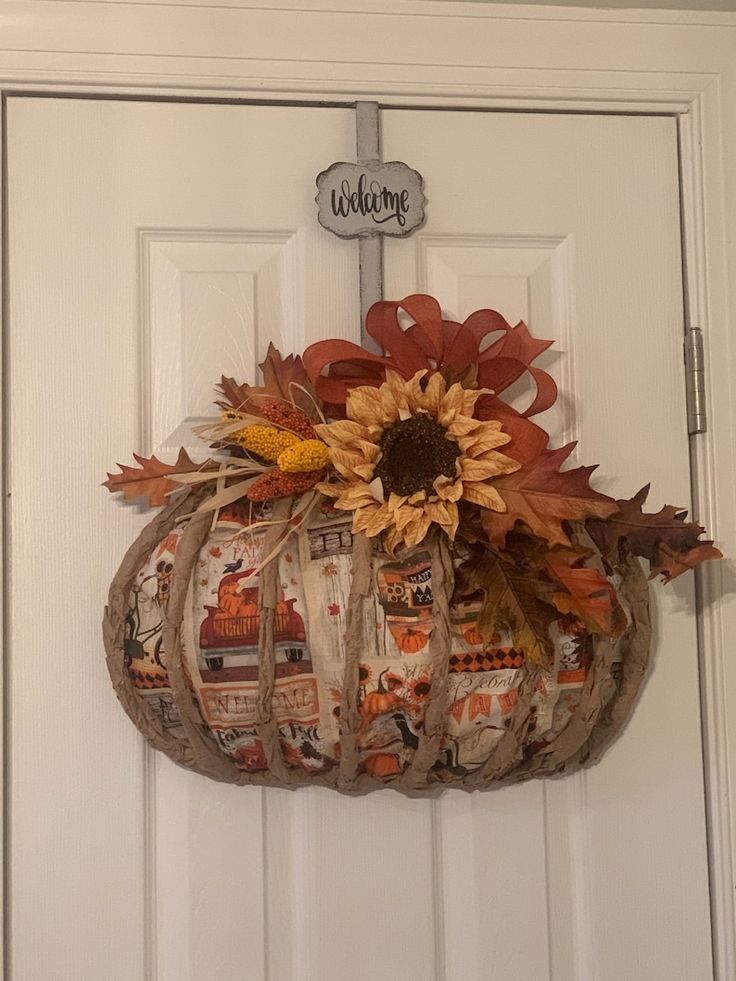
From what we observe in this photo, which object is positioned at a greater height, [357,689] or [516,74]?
[516,74]

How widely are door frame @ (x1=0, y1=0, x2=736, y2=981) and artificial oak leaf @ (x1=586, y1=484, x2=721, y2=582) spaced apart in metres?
0.15

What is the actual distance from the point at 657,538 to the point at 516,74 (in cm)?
51

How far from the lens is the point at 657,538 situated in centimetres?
76

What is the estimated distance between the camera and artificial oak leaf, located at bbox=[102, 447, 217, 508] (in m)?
0.79

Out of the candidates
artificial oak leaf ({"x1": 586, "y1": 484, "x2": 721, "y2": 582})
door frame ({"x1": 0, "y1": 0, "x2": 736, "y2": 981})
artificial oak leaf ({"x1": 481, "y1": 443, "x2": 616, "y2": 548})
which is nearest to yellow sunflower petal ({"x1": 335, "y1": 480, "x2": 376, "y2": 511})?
artificial oak leaf ({"x1": 481, "y1": 443, "x2": 616, "y2": 548})

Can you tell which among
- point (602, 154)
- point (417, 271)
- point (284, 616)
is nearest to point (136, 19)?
point (417, 271)

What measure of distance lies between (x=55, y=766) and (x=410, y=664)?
1.23 ft

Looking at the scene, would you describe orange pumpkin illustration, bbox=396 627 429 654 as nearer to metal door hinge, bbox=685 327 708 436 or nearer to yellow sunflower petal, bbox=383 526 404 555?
yellow sunflower petal, bbox=383 526 404 555

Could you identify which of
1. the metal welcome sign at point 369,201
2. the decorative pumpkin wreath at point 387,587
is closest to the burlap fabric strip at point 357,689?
the decorative pumpkin wreath at point 387,587

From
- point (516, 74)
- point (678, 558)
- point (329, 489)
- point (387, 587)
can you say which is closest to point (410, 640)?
point (387, 587)

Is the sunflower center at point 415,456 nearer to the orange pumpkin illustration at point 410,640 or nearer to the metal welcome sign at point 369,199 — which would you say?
the orange pumpkin illustration at point 410,640

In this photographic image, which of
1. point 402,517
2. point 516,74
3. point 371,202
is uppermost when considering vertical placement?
point 516,74

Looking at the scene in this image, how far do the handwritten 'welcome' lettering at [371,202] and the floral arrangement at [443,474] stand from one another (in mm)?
122

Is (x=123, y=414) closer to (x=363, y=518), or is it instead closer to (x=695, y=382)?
(x=363, y=518)
